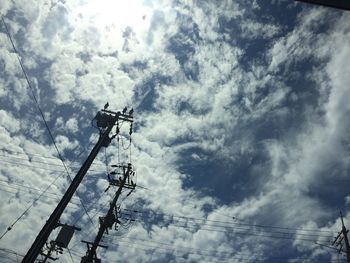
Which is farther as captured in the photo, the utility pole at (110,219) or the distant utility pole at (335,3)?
the utility pole at (110,219)

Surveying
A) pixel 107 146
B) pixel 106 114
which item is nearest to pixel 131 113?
pixel 106 114

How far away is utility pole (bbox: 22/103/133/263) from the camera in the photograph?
10070 mm

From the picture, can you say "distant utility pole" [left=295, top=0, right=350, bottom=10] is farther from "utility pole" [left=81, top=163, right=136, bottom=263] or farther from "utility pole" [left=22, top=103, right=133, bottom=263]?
"utility pole" [left=81, top=163, right=136, bottom=263]

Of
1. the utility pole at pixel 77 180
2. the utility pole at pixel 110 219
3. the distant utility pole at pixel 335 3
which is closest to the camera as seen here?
the distant utility pole at pixel 335 3

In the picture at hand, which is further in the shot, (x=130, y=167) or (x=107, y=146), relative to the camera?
(x=130, y=167)

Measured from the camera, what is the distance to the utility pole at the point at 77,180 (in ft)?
33.0

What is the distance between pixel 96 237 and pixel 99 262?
1.76 metres

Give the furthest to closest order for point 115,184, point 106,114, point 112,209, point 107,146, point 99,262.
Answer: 1. point 115,184
2. point 112,209
3. point 99,262
4. point 106,114
5. point 107,146

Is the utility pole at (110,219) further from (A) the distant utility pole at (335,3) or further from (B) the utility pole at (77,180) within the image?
(A) the distant utility pole at (335,3)

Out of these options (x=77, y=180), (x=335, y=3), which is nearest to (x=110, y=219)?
(x=77, y=180)

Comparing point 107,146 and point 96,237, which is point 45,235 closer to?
point 107,146

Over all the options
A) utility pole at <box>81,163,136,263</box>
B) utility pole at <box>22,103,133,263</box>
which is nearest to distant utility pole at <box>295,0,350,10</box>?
utility pole at <box>22,103,133,263</box>

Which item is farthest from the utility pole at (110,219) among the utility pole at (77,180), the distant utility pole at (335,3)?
the distant utility pole at (335,3)

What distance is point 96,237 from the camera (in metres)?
21.2
